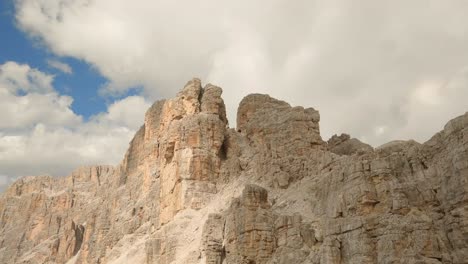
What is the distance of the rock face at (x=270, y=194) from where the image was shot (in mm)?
32969

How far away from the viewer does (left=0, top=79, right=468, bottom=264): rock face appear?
108ft

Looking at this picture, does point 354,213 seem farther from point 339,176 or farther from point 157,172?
point 157,172

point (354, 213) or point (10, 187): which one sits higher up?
point (10, 187)

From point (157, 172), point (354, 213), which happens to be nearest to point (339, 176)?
point (354, 213)

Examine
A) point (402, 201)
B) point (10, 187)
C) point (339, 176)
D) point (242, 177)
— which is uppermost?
point (10, 187)

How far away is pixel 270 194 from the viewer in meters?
54.4

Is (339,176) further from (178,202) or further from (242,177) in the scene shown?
(178,202)

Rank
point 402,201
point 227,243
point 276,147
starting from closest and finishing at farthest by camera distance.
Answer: point 402,201 → point 227,243 → point 276,147

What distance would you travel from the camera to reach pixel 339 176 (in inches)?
1690

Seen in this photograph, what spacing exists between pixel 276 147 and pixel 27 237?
10112 cm

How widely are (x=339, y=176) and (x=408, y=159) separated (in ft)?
21.9

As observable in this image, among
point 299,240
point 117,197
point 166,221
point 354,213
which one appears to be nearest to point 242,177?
point 166,221

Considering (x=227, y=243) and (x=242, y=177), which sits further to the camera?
(x=242, y=177)

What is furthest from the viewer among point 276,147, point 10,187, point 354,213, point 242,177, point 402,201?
point 10,187
